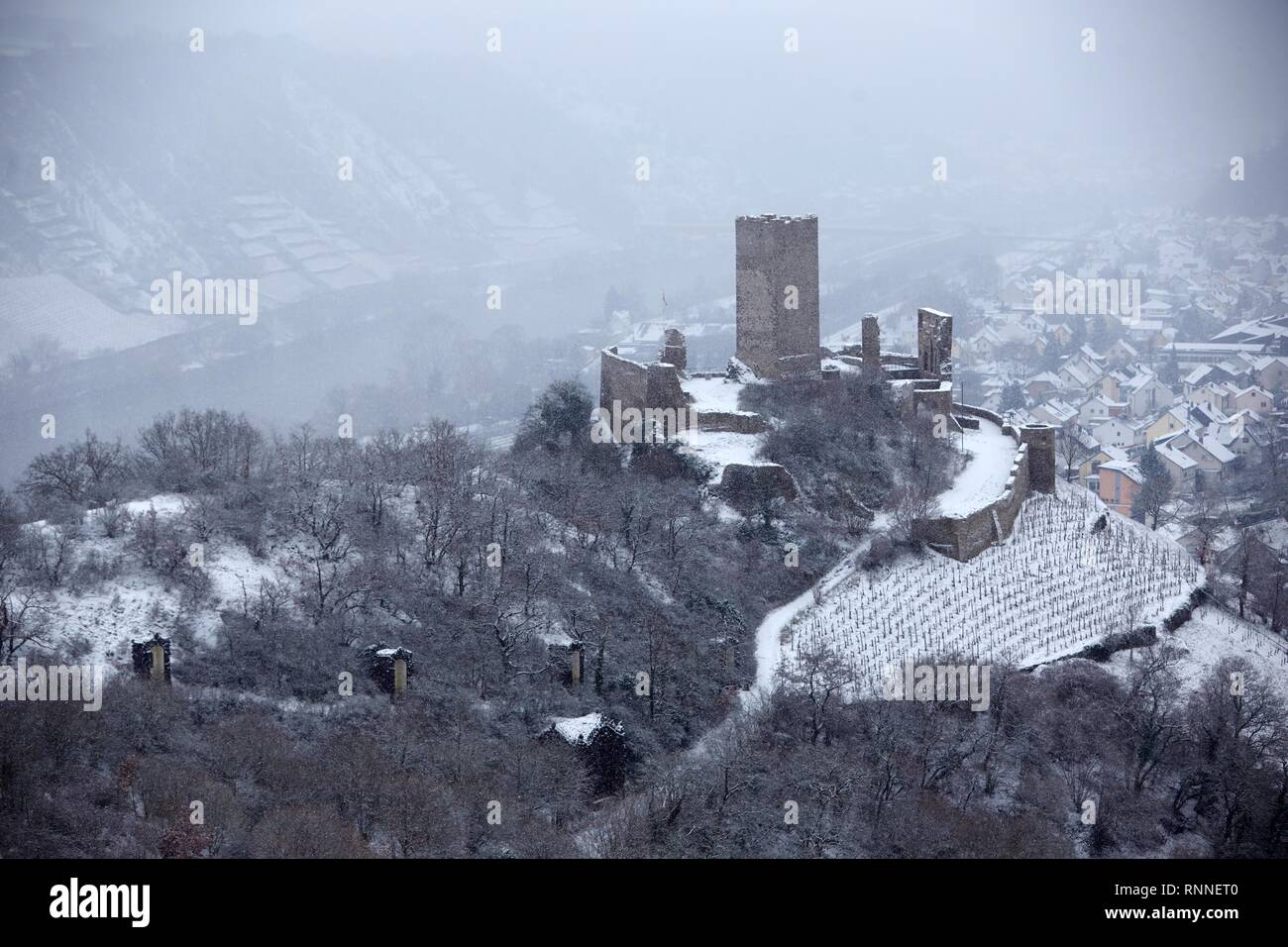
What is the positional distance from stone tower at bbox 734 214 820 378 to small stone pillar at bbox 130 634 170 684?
17063 mm

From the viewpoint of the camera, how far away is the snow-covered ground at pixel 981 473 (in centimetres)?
3067

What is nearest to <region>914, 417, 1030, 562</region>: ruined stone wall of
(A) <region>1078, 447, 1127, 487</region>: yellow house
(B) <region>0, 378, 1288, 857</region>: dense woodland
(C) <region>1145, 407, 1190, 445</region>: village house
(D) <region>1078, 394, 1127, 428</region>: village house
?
(B) <region>0, 378, 1288, 857</region>: dense woodland

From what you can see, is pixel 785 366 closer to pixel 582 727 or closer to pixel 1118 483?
pixel 582 727

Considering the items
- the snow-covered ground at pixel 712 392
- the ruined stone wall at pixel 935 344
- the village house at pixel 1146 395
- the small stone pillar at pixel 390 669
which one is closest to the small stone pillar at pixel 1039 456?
the ruined stone wall at pixel 935 344

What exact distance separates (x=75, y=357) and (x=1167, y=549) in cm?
5601

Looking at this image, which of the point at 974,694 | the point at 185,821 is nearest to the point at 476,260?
the point at 974,694

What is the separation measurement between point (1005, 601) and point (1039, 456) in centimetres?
689

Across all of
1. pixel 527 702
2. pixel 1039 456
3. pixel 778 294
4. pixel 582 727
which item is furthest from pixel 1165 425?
pixel 582 727

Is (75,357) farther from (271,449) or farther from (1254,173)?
(1254,173)

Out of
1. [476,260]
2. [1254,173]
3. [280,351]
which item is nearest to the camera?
[280,351]

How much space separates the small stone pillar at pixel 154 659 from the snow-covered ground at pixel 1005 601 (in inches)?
385

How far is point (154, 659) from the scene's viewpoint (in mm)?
20734

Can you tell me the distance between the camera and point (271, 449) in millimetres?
32750

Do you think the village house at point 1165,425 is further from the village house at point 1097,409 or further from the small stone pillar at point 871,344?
the small stone pillar at point 871,344
